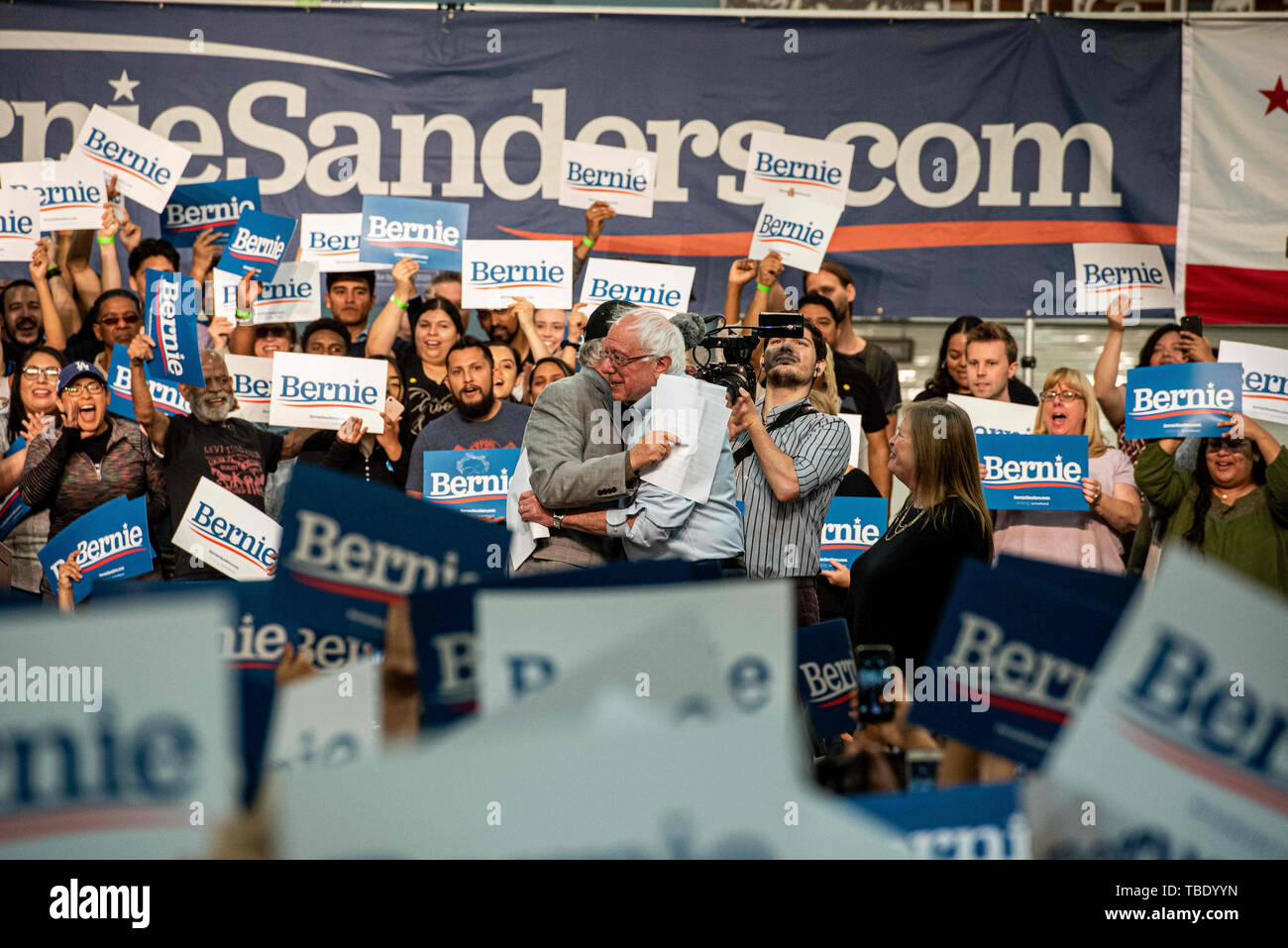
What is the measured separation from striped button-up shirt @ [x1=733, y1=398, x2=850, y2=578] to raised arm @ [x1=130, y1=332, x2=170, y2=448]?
115 inches

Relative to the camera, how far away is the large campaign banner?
298 inches

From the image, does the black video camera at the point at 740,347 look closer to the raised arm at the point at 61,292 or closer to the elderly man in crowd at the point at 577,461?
the elderly man in crowd at the point at 577,461

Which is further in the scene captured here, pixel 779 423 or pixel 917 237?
pixel 917 237

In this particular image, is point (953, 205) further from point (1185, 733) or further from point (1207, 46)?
point (1185, 733)

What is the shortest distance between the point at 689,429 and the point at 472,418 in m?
2.27

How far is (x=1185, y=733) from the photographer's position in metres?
1.25

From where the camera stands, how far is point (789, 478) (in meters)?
4.02

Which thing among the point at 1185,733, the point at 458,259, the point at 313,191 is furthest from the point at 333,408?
the point at 1185,733

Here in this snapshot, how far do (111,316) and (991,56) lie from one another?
195 inches

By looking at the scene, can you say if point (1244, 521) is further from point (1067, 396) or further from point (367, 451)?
point (367, 451)

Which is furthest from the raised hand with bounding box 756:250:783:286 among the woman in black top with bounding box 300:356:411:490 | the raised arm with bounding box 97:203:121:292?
the raised arm with bounding box 97:203:121:292

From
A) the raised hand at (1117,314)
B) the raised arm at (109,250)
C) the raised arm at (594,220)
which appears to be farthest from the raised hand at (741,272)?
the raised arm at (109,250)

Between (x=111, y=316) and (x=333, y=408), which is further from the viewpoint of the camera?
(x=111, y=316)

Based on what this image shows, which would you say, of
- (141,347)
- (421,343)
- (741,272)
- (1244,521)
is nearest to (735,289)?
(741,272)
